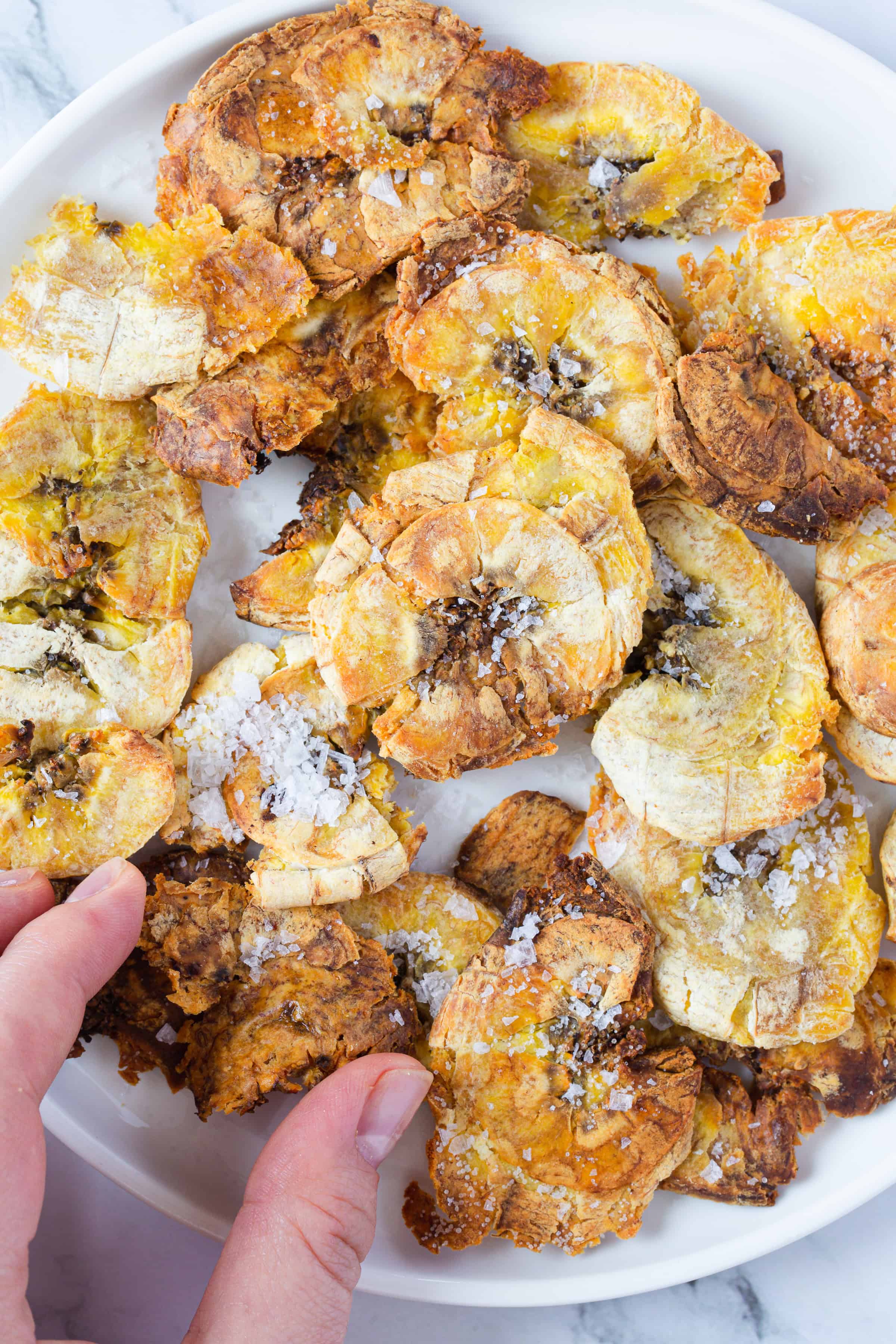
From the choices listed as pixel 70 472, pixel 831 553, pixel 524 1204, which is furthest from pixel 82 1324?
pixel 831 553

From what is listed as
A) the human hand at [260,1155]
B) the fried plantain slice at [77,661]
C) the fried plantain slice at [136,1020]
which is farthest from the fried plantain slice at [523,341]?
the fried plantain slice at [136,1020]

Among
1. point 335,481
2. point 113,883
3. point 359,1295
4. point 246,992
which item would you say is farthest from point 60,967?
point 359,1295

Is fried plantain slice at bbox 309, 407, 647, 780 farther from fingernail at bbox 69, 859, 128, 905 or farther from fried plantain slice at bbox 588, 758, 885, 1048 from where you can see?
fingernail at bbox 69, 859, 128, 905

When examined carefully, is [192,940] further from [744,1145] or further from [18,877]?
[744,1145]

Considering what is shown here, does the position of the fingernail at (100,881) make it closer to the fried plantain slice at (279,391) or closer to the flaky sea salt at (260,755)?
the flaky sea salt at (260,755)

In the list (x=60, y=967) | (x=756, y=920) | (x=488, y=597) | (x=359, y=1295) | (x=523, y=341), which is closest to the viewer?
(x=60, y=967)

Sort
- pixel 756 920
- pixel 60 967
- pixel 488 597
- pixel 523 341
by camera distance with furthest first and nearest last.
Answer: pixel 756 920 < pixel 523 341 < pixel 488 597 < pixel 60 967
